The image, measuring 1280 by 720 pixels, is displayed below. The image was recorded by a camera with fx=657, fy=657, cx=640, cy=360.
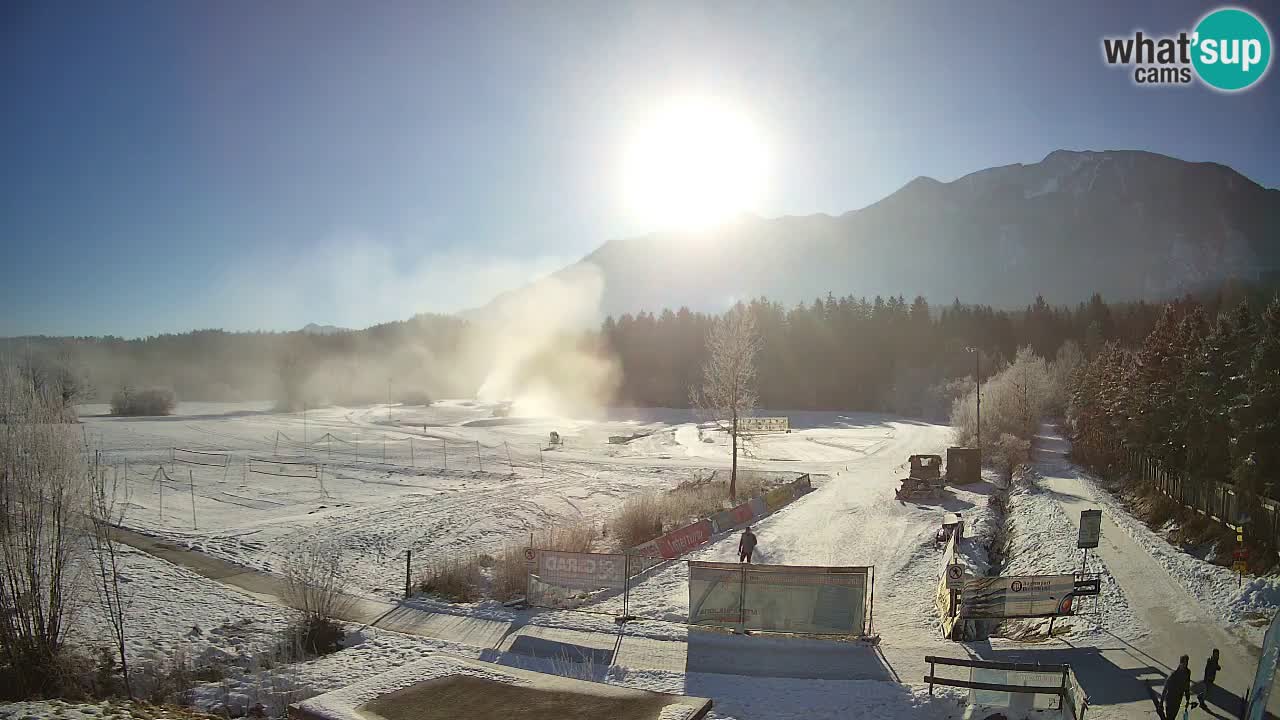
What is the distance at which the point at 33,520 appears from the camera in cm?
1349

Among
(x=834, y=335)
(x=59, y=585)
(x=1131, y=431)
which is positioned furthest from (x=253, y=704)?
(x=834, y=335)

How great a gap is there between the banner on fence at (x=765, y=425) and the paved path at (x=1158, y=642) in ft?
172

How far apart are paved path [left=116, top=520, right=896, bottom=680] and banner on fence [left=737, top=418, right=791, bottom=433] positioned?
57.8 meters

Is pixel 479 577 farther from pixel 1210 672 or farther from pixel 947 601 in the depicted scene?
pixel 1210 672

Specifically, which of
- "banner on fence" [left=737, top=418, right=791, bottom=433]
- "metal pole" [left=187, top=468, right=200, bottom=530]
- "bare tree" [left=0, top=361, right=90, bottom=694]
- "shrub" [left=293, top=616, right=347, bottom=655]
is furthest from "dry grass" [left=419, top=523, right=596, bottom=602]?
"banner on fence" [left=737, top=418, right=791, bottom=433]

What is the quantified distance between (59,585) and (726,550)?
65.0ft

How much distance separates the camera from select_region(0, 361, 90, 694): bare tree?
13.2m

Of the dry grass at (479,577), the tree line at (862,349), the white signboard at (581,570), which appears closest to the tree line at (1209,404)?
the white signboard at (581,570)

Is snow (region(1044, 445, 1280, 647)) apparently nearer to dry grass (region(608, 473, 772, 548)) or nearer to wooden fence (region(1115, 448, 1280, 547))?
wooden fence (region(1115, 448, 1280, 547))

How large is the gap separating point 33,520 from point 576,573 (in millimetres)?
12594

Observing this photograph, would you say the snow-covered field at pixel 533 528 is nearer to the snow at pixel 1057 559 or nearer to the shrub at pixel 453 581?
the snow at pixel 1057 559

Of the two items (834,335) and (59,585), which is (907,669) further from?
(834,335)

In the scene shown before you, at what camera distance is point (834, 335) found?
11600 cm

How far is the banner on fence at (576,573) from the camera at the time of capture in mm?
19484
